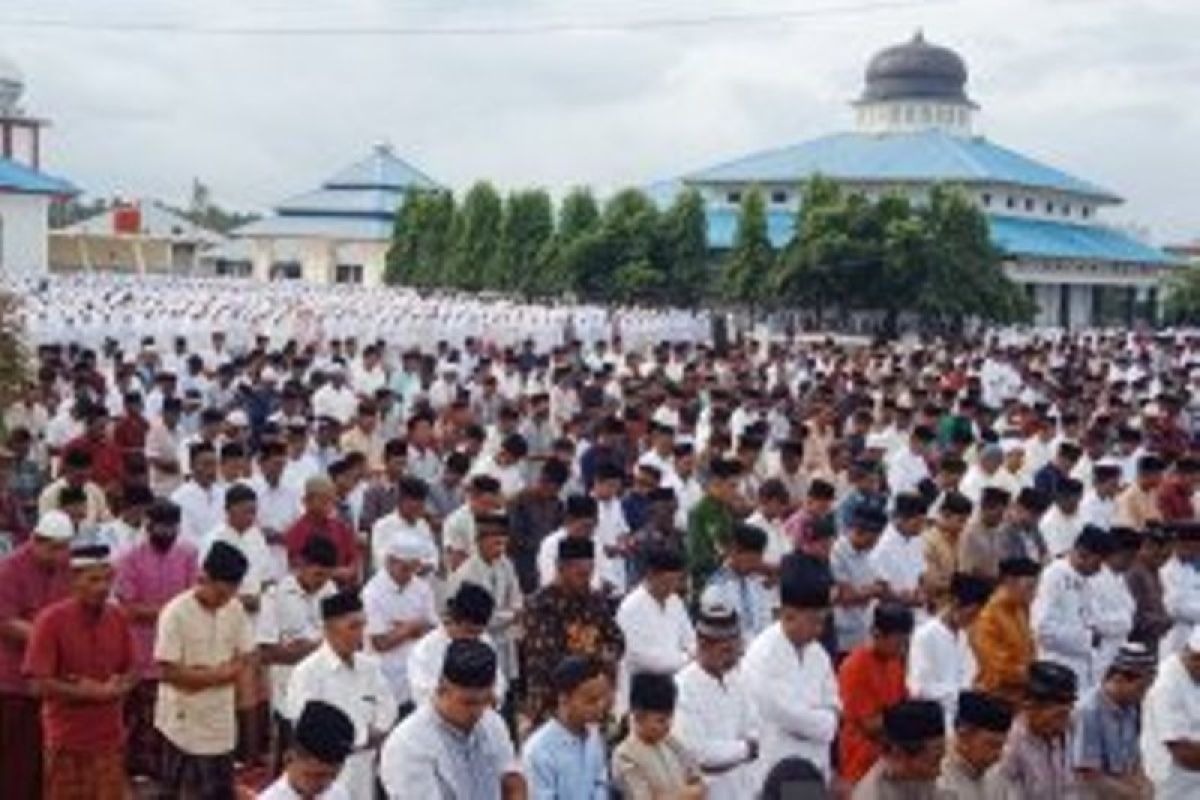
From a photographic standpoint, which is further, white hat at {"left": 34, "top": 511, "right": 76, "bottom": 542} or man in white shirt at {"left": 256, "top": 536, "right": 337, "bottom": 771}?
man in white shirt at {"left": 256, "top": 536, "right": 337, "bottom": 771}

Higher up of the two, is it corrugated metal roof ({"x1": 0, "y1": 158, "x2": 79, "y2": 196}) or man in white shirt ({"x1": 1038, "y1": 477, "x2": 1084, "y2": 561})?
corrugated metal roof ({"x1": 0, "y1": 158, "x2": 79, "y2": 196})

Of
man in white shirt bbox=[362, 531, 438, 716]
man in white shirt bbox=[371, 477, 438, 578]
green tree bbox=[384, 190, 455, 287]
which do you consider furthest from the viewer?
green tree bbox=[384, 190, 455, 287]

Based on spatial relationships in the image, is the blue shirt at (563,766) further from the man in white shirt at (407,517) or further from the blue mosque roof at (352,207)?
the blue mosque roof at (352,207)

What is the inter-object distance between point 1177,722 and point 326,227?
6812cm

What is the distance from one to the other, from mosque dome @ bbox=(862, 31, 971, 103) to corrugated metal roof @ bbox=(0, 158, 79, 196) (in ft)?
90.6

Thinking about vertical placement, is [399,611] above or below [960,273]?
below

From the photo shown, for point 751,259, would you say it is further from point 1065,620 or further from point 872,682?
point 872,682

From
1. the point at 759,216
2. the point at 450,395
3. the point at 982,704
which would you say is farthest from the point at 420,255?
the point at 982,704

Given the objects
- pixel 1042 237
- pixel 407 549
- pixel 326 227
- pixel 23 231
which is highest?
pixel 326 227

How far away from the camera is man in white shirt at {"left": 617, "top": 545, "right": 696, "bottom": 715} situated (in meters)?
7.33

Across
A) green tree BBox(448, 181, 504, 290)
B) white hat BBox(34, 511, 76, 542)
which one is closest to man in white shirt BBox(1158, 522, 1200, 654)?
white hat BBox(34, 511, 76, 542)

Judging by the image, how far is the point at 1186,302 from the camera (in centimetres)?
5456

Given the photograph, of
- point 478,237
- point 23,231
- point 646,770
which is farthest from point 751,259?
point 646,770

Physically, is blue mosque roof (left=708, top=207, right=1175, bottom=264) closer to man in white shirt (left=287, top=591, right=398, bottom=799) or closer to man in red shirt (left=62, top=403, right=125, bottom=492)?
man in red shirt (left=62, top=403, right=125, bottom=492)
